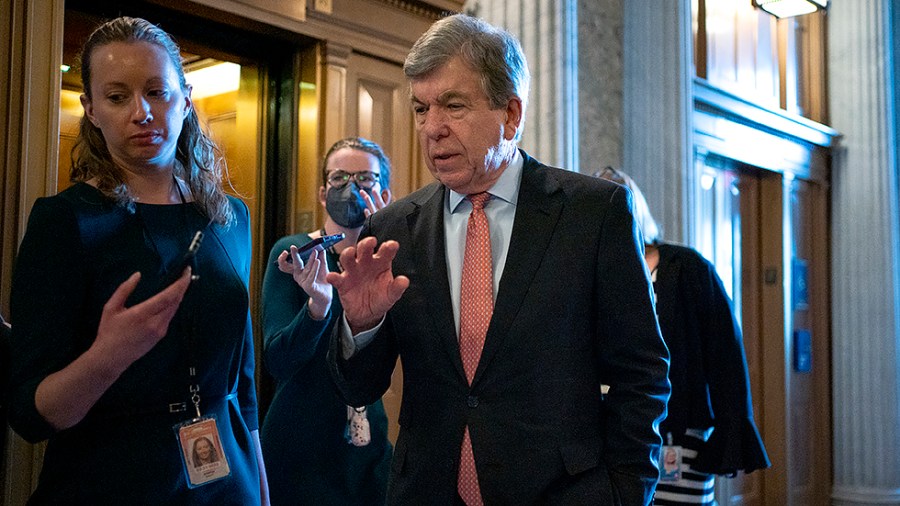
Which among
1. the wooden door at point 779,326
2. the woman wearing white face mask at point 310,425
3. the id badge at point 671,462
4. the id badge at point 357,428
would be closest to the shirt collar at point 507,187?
the woman wearing white face mask at point 310,425

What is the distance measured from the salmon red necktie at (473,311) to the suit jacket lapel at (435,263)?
32 mm

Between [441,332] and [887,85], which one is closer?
[441,332]

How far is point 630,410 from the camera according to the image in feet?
5.67

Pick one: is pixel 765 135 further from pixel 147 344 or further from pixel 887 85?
pixel 147 344

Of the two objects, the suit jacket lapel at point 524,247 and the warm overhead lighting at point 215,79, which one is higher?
the warm overhead lighting at point 215,79

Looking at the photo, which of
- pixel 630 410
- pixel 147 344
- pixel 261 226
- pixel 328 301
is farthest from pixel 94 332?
pixel 261 226


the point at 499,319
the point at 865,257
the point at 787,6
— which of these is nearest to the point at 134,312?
the point at 499,319

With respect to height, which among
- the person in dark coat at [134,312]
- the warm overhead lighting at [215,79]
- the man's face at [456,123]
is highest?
the warm overhead lighting at [215,79]

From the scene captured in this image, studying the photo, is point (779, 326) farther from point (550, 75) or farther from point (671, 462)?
point (671, 462)

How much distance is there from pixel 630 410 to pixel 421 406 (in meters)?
0.41

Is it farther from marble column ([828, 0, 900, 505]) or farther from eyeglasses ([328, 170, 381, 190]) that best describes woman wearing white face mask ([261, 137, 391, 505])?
marble column ([828, 0, 900, 505])

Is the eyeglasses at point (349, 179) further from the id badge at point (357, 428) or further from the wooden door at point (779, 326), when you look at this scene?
the wooden door at point (779, 326)

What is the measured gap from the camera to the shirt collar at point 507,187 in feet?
6.19

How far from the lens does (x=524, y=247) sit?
5.91 feet
